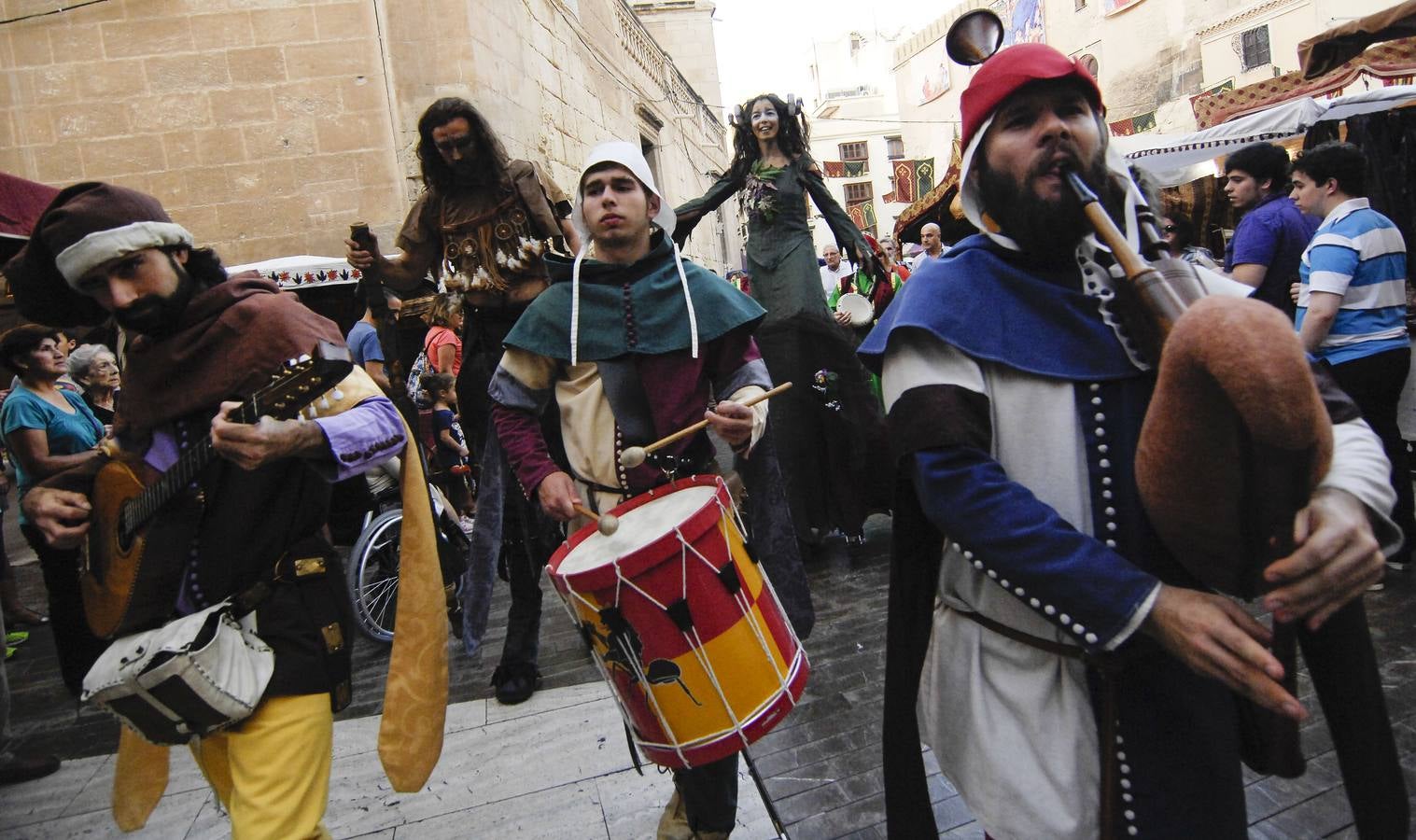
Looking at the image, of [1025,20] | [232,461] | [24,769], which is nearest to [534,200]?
[232,461]

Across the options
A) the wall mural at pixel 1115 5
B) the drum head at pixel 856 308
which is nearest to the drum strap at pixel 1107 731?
the drum head at pixel 856 308

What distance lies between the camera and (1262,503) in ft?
3.38

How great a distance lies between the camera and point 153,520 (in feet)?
6.37

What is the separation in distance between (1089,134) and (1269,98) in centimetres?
898

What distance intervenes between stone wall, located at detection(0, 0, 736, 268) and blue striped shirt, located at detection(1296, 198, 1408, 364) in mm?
7736

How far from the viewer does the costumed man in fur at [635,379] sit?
7.63 feet

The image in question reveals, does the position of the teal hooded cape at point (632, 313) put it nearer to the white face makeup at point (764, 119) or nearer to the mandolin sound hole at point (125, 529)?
the mandolin sound hole at point (125, 529)

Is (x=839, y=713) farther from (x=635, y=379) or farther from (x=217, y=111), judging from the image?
(x=217, y=111)

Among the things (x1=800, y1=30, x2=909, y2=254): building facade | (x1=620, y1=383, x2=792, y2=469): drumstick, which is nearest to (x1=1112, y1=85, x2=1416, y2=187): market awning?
(x1=620, y1=383, x2=792, y2=469): drumstick

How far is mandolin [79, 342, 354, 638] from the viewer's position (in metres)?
1.85

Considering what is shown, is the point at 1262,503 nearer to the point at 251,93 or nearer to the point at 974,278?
the point at 974,278

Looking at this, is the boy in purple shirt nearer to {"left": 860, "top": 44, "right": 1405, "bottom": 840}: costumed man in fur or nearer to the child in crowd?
{"left": 860, "top": 44, "right": 1405, "bottom": 840}: costumed man in fur

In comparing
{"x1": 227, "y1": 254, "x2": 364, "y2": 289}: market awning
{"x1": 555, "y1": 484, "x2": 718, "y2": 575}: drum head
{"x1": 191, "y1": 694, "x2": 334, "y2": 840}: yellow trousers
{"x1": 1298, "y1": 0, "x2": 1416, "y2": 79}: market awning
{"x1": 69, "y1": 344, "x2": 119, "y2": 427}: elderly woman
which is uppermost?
{"x1": 1298, "y1": 0, "x2": 1416, "y2": 79}: market awning

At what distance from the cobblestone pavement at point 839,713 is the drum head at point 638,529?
1.22 m
